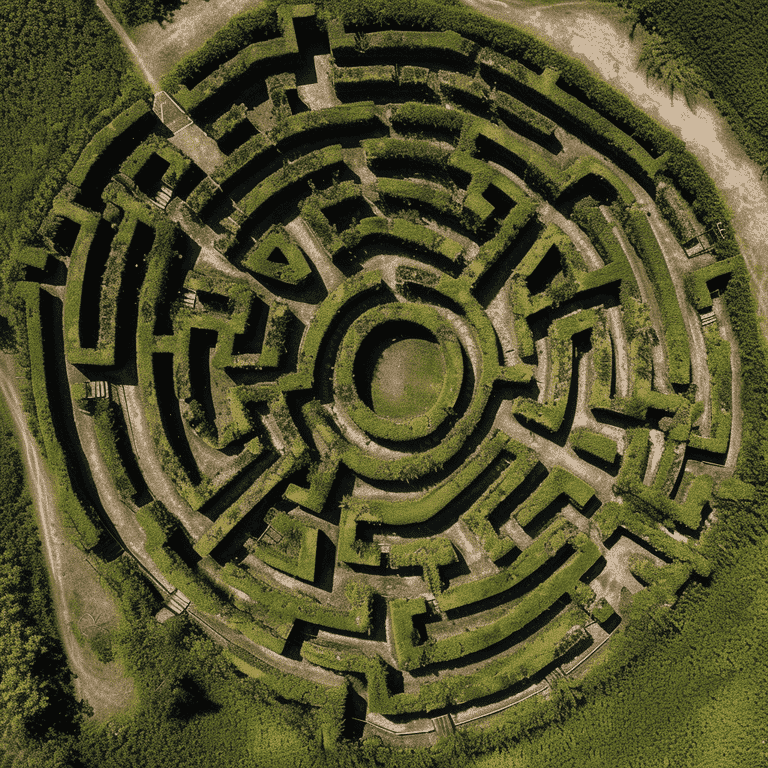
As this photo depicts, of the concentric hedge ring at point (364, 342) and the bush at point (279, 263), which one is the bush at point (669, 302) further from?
the bush at point (279, 263)

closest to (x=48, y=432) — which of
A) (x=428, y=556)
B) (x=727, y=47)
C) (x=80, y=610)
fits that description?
(x=80, y=610)

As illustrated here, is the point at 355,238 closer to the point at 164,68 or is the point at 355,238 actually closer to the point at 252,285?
the point at 252,285

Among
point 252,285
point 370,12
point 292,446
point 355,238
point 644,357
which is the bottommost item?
point 292,446

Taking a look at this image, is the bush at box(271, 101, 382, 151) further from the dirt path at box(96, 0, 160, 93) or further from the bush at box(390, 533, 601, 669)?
the bush at box(390, 533, 601, 669)

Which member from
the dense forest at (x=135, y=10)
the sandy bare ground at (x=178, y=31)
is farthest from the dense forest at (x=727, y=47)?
the dense forest at (x=135, y=10)

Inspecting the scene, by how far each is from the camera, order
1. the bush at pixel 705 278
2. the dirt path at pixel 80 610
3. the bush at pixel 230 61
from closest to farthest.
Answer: the bush at pixel 230 61
the bush at pixel 705 278
the dirt path at pixel 80 610

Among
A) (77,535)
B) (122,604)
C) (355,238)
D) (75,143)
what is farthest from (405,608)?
(75,143)

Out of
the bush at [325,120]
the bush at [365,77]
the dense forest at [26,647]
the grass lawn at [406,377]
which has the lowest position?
the dense forest at [26,647]

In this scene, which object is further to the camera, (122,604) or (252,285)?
(252,285)
